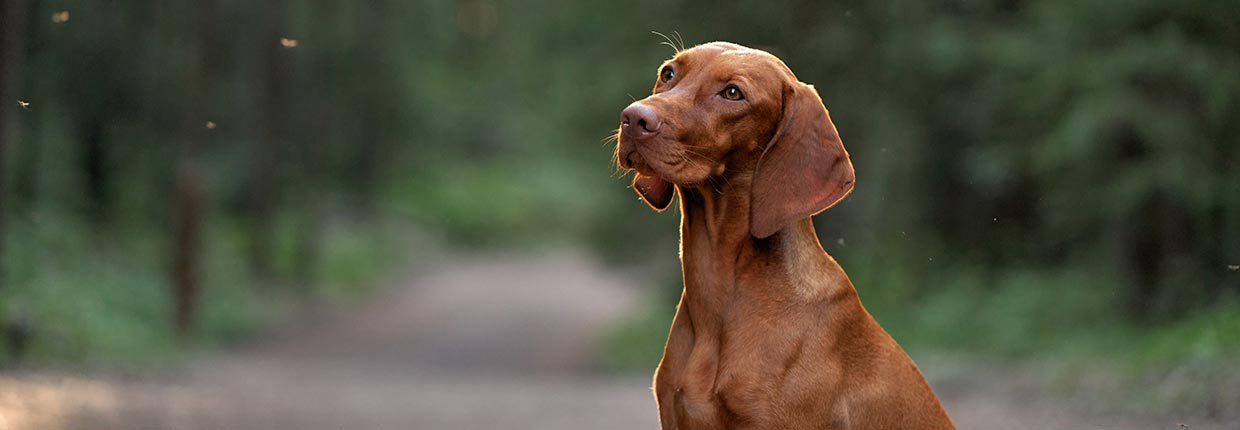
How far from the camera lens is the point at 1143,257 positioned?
35.1 ft

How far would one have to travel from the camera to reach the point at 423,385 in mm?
14273

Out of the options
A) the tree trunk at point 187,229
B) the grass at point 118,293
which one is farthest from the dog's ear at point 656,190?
the tree trunk at point 187,229

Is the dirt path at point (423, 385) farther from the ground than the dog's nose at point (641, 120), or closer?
closer

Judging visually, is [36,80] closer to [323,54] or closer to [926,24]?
[323,54]

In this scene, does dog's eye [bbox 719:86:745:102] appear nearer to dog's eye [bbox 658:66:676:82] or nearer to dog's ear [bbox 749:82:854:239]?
dog's ear [bbox 749:82:854:239]

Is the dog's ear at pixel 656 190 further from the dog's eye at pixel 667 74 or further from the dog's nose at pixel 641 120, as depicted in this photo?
the dog's nose at pixel 641 120

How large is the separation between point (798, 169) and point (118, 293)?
1335 cm

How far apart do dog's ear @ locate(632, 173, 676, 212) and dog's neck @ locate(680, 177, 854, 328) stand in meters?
0.24

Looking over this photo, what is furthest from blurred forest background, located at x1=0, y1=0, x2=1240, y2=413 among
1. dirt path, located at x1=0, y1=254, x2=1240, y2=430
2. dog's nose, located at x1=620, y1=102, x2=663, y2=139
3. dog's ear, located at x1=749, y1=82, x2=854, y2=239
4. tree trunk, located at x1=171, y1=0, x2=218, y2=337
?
dog's nose, located at x1=620, y1=102, x2=663, y2=139

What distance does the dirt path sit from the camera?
30.2 ft

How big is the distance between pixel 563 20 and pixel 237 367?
8863 mm

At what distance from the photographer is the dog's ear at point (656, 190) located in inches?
160

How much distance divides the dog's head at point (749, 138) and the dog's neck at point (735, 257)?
0.06 m

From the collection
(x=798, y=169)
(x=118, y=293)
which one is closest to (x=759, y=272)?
(x=798, y=169)
